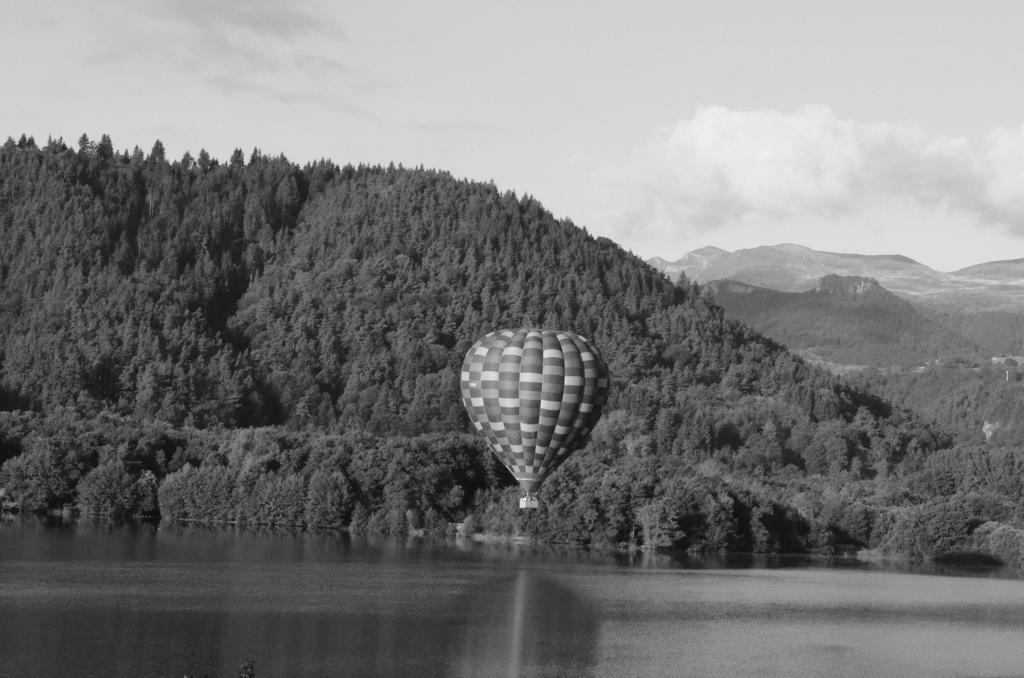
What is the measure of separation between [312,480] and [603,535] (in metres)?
25.2

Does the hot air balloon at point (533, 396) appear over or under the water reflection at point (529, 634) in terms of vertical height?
over

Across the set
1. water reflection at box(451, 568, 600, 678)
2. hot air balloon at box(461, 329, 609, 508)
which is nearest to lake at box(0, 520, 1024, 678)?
water reflection at box(451, 568, 600, 678)

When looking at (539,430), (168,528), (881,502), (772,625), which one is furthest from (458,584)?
(881,502)

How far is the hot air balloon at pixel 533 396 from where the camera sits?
338 ft

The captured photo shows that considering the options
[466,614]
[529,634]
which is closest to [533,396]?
[466,614]

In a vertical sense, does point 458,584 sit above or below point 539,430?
below

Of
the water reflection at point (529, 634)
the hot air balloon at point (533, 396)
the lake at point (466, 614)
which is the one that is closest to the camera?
the lake at point (466, 614)

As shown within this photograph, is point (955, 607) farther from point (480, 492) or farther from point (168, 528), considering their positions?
point (168, 528)

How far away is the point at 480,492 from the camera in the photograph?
448 feet

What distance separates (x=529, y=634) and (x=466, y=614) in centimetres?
568

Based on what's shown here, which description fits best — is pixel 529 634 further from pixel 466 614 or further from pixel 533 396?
pixel 533 396

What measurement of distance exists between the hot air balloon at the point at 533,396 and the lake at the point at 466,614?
21.3 feet

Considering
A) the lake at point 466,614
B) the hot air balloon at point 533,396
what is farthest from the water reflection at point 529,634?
the hot air balloon at point 533,396

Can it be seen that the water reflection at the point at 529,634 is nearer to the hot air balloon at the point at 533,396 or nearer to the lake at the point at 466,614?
the lake at the point at 466,614
